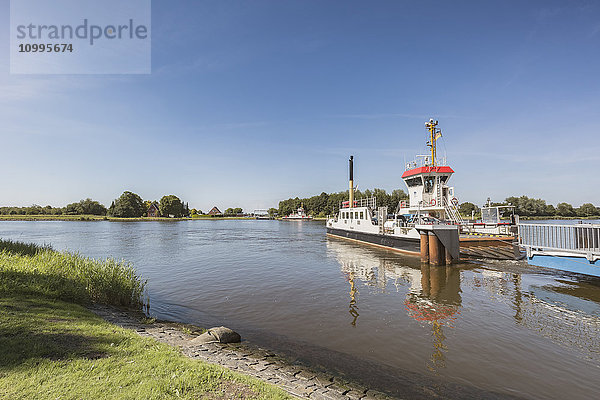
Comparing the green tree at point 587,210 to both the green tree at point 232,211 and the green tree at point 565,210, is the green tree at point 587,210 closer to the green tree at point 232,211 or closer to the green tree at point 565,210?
the green tree at point 565,210

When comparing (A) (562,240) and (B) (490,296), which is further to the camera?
(A) (562,240)

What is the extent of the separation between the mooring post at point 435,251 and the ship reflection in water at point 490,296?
567 mm

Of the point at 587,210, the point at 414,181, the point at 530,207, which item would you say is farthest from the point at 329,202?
the point at 414,181

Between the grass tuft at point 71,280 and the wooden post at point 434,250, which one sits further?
the wooden post at point 434,250

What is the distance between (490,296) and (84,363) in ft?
45.0

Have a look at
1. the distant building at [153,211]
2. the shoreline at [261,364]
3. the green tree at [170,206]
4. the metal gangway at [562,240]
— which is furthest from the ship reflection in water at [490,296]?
the distant building at [153,211]

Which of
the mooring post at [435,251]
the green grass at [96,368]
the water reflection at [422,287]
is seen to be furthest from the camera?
the mooring post at [435,251]

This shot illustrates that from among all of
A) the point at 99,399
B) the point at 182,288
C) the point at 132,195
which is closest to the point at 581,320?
the point at 99,399

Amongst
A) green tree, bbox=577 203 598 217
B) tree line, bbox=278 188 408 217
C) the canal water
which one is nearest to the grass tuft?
the canal water

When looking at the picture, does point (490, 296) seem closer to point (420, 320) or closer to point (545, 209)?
point (420, 320)

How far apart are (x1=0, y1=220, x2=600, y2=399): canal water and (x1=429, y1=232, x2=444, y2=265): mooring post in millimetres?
969

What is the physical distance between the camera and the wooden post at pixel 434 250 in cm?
1859

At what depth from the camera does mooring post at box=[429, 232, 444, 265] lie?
18.6 meters

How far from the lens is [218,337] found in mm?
7234
